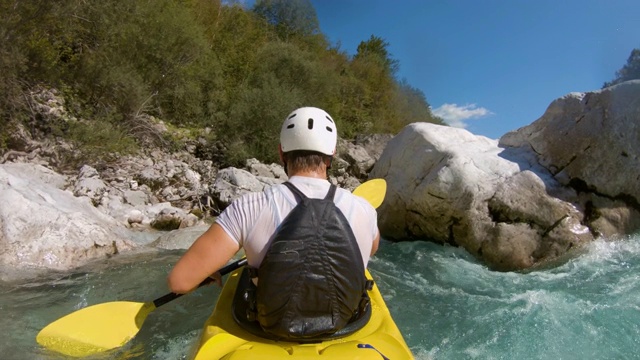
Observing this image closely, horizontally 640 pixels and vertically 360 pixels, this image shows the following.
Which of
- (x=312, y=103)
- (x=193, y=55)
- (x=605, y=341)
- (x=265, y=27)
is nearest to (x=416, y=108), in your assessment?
(x=265, y=27)

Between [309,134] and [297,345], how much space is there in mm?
858

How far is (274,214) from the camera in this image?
1734 millimetres

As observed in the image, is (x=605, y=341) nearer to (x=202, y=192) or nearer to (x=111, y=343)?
(x=111, y=343)

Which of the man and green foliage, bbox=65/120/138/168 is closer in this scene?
the man

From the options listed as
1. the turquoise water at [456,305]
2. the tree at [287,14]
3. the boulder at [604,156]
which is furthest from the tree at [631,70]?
the tree at [287,14]

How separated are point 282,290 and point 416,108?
26.7m

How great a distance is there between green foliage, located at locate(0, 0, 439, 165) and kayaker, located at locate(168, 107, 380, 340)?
6.75 metres

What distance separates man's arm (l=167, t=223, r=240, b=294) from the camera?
170 centimetres

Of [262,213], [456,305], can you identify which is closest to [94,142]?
[456,305]

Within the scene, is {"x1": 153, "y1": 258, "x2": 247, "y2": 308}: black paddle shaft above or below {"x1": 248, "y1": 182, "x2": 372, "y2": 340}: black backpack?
below

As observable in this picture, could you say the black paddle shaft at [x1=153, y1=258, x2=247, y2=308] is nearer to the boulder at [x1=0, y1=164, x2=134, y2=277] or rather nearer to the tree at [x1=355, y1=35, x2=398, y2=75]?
the boulder at [x1=0, y1=164, x2=134, y2=277]

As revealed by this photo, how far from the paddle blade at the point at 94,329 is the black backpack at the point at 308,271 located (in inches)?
52.6

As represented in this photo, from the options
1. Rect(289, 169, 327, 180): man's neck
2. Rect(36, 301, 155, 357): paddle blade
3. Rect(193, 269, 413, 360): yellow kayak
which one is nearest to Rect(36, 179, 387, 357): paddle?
Rect(36, 301, 155, 357): paddle blade

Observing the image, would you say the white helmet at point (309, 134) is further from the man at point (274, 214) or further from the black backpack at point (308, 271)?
the black backpack at point (308, 271)
